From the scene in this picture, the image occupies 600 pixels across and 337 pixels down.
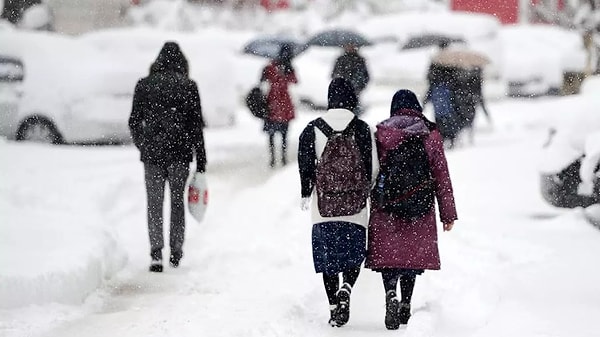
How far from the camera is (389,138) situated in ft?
20.2

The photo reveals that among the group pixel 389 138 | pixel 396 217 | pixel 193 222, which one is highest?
pixel 389 138

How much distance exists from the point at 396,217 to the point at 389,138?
0.47 metres

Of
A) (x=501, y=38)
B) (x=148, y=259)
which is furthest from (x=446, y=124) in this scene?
(x=501, y=38)

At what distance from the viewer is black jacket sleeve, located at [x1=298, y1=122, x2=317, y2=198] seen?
6211mm

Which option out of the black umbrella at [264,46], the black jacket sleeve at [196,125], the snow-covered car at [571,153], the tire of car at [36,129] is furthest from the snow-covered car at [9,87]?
the black umbrella at [264,46]

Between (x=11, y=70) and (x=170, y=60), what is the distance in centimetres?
807

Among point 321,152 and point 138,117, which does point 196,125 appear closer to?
point 138,117

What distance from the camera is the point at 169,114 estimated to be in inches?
312

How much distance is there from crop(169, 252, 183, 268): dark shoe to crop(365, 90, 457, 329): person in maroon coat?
2.51 m

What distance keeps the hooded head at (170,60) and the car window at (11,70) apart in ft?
25.9

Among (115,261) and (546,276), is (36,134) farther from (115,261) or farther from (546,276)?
(546,276)

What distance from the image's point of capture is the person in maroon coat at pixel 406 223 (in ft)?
20.0

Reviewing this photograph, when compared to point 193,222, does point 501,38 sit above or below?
above

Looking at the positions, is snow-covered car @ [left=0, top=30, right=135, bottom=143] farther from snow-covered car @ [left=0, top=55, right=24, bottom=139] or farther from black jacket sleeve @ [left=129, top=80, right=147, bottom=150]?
black jacket sleeve @ [left=129, top=80, right=147, bottom=150]
